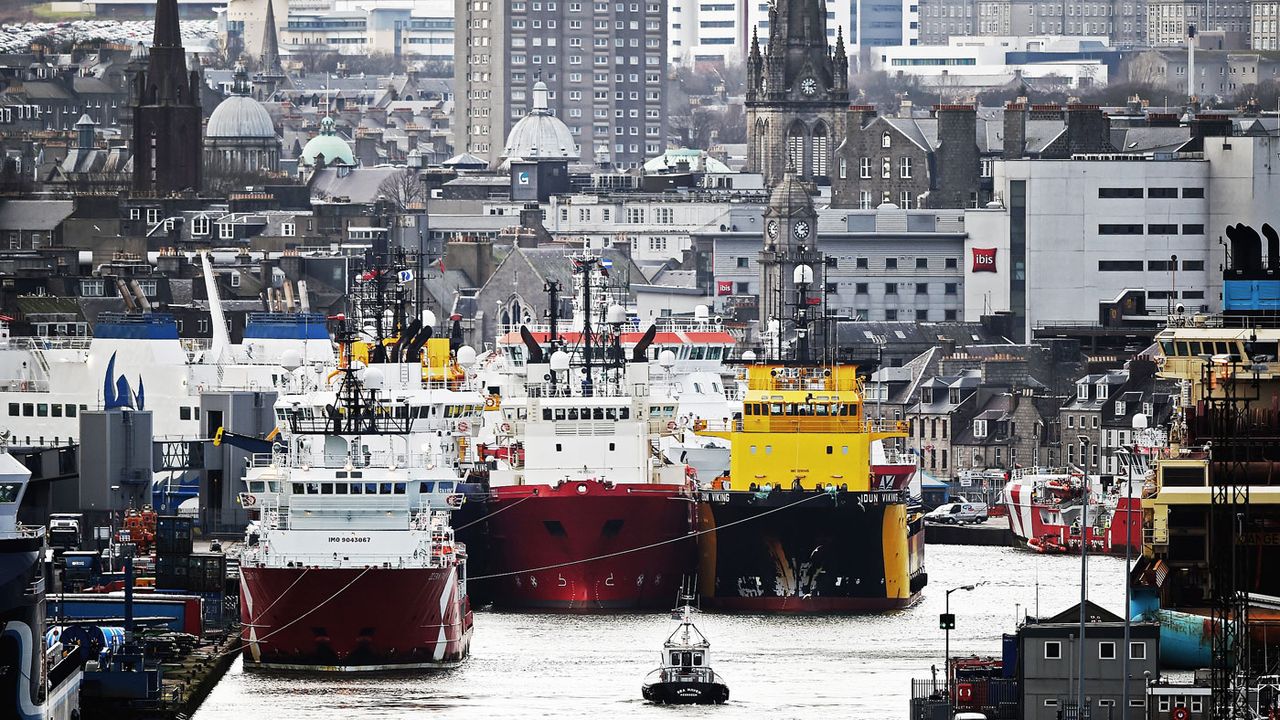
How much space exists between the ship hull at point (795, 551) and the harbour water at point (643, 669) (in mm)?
1371

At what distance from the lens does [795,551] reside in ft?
334

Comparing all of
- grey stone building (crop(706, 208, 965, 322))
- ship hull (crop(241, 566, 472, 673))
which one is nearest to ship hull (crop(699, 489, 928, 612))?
ship hull (crop(241, 566, 472, 673))

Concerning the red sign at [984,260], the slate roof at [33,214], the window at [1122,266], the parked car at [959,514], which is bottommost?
the parked car at [959,514]

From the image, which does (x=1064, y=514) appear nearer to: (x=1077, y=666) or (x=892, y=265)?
(x=1077, y=666)

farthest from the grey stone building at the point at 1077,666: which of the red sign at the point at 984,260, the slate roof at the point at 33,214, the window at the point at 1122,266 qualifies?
the slate roof at the point at 33,214

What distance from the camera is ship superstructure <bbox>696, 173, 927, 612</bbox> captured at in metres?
102

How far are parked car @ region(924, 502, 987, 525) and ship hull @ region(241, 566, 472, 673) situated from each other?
53438mm

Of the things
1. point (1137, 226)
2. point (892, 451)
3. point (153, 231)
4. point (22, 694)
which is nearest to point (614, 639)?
point (22, 694)

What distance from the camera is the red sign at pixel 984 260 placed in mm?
180250

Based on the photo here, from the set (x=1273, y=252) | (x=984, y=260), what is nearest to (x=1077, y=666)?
(x=1273, y=252)

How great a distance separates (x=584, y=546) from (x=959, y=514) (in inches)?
1599

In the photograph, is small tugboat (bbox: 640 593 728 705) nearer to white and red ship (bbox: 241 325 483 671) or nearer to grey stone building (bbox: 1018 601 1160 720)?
white and red ship (bbox: 241 325 483 671)

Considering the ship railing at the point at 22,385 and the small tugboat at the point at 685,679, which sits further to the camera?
the ship railing at the point at 22,385

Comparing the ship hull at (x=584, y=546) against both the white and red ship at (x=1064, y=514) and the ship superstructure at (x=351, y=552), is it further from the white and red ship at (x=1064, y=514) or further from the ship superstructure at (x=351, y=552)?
the white and red ship at (x=1064, y=514)
